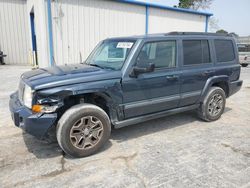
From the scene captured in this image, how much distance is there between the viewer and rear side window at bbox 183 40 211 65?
4293mm

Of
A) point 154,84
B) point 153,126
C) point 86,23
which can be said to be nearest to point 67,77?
point 154,84

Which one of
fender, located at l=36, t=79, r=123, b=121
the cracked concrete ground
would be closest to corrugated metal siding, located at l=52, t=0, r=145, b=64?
the cracked concrete ground

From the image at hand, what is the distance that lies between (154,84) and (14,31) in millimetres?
15939

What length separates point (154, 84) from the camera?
3.87 m

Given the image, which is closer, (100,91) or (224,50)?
(100,91)

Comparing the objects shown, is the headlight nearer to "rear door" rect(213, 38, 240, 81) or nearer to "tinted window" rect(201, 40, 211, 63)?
"tinted window" rect(201, 40, 211, 63)

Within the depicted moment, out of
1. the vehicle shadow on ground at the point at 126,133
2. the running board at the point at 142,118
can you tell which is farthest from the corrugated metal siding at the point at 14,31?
the running board at the point at 142,118

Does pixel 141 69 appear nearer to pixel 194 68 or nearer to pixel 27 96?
pixel 194 68

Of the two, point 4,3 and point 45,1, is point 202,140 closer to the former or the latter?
point 45,1

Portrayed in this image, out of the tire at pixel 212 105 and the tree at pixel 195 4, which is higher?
the tree at pixel 195 4

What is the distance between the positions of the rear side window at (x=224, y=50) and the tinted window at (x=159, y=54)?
126 centimetres

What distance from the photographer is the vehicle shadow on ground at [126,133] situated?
3529 millimetres

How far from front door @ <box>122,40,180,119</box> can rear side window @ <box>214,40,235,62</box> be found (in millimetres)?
1244

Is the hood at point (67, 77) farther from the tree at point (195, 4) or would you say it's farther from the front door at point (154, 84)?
the tree at point (195, 4)
